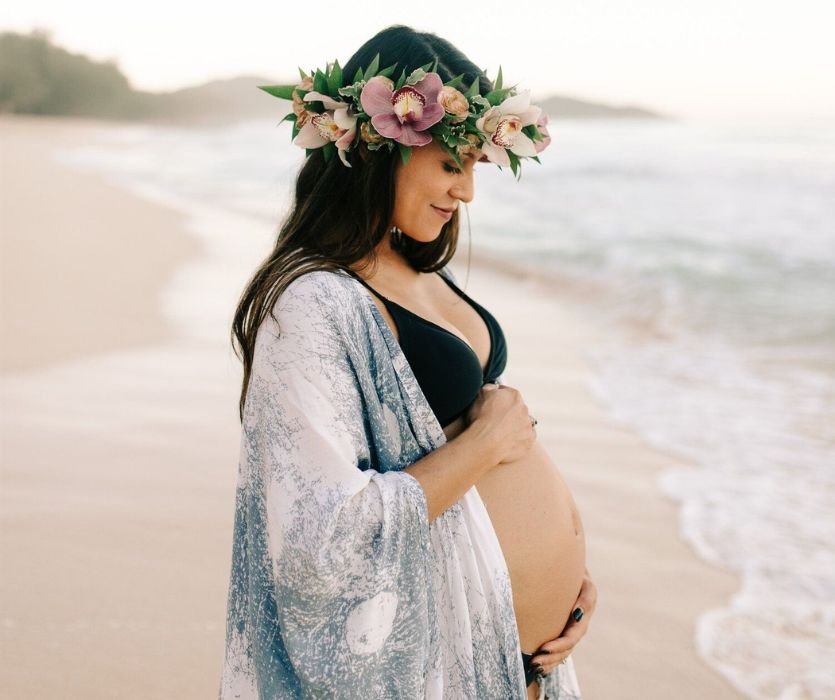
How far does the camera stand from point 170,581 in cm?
290

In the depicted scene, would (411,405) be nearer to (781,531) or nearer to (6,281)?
(781,531)

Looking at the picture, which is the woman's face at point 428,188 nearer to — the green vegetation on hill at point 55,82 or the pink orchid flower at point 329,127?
the pink orchid flower at point 329,127

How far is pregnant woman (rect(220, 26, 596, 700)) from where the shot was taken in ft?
4.75

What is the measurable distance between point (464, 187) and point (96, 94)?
199 feet

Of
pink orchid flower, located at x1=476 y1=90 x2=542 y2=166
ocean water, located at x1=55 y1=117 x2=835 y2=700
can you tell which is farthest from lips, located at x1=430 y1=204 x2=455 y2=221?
ocean water, located at x1=55 y1=117 x2=835 y2=700

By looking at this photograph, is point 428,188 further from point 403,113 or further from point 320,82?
point 320,82

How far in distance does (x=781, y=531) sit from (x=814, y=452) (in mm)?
937

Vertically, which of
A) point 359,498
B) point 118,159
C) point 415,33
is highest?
point 415,33

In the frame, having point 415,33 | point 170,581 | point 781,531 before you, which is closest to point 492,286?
point 781,531

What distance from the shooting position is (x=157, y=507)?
11.1 feet

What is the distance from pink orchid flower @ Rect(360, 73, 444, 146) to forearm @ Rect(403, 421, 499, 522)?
53cm

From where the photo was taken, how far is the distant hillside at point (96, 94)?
49.8 m

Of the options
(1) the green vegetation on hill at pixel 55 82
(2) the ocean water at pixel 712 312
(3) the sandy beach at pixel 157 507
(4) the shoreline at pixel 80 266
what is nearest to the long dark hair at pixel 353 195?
(2) the ocean water at pixel 712 312

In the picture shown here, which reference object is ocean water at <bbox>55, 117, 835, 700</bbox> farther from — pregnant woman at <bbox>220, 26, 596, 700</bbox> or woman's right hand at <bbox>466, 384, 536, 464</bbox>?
woman's right hand at <bbox>466, 384, 536, 464</bbox>
